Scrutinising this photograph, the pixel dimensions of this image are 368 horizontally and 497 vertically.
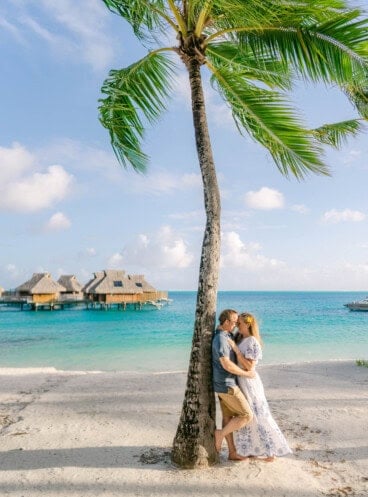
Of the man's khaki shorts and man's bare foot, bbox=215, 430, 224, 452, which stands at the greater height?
the man's khaki shorts

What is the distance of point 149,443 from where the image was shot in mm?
5574

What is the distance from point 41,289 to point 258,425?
5470 centimetres

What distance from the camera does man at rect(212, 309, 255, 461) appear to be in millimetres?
4531

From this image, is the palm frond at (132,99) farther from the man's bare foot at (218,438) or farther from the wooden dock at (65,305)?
the wooden dock at (65,305)

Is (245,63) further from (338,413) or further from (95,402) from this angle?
(95,402)

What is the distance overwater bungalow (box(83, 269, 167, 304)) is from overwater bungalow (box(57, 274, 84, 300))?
7.76 feet

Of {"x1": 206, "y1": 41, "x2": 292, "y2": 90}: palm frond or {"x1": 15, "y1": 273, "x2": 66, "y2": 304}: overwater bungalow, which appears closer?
{"x1": 206, "y1": 41, "x2": 292, "y2": 90}: palm frond

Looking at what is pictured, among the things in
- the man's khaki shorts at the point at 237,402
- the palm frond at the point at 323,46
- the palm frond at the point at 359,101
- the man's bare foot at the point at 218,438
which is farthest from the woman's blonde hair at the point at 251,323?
the palm frond at the point at 359,101

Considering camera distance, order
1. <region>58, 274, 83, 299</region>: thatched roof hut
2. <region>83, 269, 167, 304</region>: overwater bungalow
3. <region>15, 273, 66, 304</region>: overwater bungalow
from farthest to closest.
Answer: <region>58, 274, 83, 299</region>: thatched roof hut, <region>83, 269, 167, 304</region>: overwater bungalow, <region>15, 273, 66, 304</region>: overwater bungalow

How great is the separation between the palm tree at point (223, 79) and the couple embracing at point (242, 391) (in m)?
0.17

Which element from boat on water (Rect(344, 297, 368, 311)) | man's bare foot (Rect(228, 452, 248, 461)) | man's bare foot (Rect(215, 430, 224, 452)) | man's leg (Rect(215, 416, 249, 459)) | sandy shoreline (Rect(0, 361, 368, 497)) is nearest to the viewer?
sandy shoreline (Rect(0, 361, 368, 497))

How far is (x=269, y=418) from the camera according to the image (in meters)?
4.70

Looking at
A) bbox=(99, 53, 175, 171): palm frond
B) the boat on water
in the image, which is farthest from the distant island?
bbox=(99, 53, 175, 171): palm frond

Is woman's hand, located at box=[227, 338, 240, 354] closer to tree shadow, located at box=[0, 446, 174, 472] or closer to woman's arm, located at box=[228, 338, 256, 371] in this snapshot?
woman's arm, located at box=[228, 338, 256, 371]
